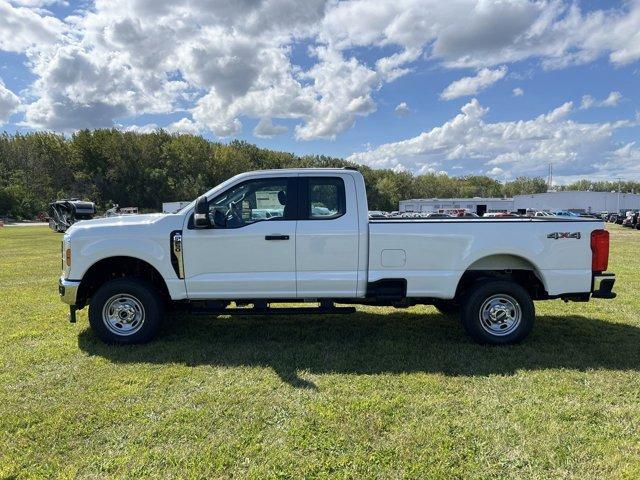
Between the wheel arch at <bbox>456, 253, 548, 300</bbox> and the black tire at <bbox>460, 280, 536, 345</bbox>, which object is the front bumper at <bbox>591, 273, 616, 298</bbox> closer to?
the wheel arch at <bbox>456, 253, 548, 300</bbox>

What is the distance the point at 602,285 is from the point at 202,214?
15.6 feet

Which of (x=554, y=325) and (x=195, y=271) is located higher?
(x=195, y=271)

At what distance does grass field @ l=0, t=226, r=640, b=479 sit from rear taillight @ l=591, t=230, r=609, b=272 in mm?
999

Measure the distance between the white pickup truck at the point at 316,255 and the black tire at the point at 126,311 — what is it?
0.01 meters

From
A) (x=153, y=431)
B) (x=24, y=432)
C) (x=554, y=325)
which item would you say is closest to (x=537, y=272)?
(x=554, y=325)

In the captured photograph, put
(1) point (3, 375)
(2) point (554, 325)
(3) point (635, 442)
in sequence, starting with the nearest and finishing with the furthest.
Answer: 1. (3) point (635, 442)
2. (1) point (3, 375)
3. (2) point (554, 325)

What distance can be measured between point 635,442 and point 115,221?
18.3 ft

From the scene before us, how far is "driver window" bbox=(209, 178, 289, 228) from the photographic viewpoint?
215 inches

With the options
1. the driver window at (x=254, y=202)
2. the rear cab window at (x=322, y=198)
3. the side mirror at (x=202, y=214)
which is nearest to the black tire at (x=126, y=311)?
the side mirror at (x=202, y=214)

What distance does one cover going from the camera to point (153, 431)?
3594 mm

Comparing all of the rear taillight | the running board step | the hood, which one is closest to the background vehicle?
the hood

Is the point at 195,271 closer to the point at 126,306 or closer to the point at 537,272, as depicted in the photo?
the point at 126,306

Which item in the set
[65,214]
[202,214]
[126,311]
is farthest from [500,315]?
[65,214]

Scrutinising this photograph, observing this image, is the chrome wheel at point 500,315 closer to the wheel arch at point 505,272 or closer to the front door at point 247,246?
the wheel arch at point 505,272
